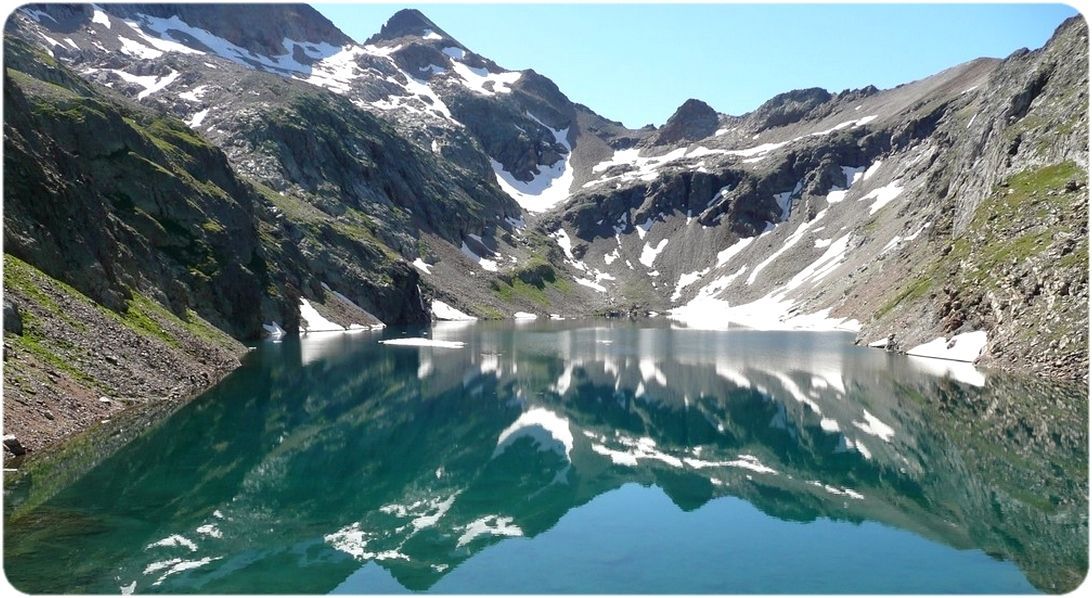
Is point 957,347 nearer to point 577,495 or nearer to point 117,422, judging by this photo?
point 577,495

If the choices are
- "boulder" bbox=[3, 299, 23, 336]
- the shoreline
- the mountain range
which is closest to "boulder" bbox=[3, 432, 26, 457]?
the shoreline

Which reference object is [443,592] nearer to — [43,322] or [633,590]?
[633,590]

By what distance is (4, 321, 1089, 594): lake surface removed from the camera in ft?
63.8

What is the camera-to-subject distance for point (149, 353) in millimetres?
45219

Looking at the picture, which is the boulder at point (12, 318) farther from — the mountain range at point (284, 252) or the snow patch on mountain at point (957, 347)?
the snow patch on mountain at point (957, 347)

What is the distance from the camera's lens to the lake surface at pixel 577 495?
19.4 meters

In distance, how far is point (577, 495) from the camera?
28.8 metres

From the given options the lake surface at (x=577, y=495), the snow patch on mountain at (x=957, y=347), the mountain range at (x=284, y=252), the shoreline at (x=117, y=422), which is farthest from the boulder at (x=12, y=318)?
the snow patch on mountain at (x=957, y=347)

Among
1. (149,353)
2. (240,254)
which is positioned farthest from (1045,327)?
(240,254)

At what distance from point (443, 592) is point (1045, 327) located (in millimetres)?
56418

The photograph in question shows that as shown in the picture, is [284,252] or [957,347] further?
[284,252]

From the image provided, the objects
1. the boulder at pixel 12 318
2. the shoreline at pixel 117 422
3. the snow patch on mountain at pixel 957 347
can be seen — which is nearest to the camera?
the shoreline at pixel 117 422

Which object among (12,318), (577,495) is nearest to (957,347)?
(577,495)

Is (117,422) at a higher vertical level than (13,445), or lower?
lower
